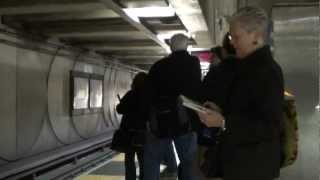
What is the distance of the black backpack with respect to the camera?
4.61 metres

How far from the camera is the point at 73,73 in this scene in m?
12.6

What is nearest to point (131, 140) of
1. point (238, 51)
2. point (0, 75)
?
point (238, 51)

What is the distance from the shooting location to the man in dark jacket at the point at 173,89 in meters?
4.55

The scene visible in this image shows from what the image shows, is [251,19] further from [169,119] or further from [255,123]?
[169,119]

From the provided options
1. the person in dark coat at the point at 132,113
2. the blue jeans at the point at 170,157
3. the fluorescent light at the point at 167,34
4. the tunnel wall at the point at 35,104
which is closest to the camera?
the blue jeans at the point at 170,157

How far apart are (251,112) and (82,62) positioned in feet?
38.2

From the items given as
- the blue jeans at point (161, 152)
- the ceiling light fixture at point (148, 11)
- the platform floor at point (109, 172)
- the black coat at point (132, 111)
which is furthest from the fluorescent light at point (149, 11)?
the blue jeans at point (161, 152)

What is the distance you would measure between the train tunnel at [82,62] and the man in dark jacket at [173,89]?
2.72ft

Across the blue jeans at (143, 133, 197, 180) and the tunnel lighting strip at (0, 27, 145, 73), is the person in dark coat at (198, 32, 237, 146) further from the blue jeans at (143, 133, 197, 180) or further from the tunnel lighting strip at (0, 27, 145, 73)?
the tunnel lighting strip at (0, 27, 145, 73)

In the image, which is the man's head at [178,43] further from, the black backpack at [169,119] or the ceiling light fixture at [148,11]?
the ceiling light fixture at [148,11]

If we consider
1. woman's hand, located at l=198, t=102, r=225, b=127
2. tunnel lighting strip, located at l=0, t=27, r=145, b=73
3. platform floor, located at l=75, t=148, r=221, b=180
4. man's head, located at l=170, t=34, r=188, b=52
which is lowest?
platform floor, located at l=75, t=148, r=221, b=180

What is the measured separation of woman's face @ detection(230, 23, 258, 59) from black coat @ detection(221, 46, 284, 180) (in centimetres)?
6

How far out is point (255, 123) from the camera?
230 cm

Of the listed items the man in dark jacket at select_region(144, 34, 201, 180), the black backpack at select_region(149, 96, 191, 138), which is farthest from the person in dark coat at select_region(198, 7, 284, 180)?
the black backpack at select_region(149, 96, 191, 138)
